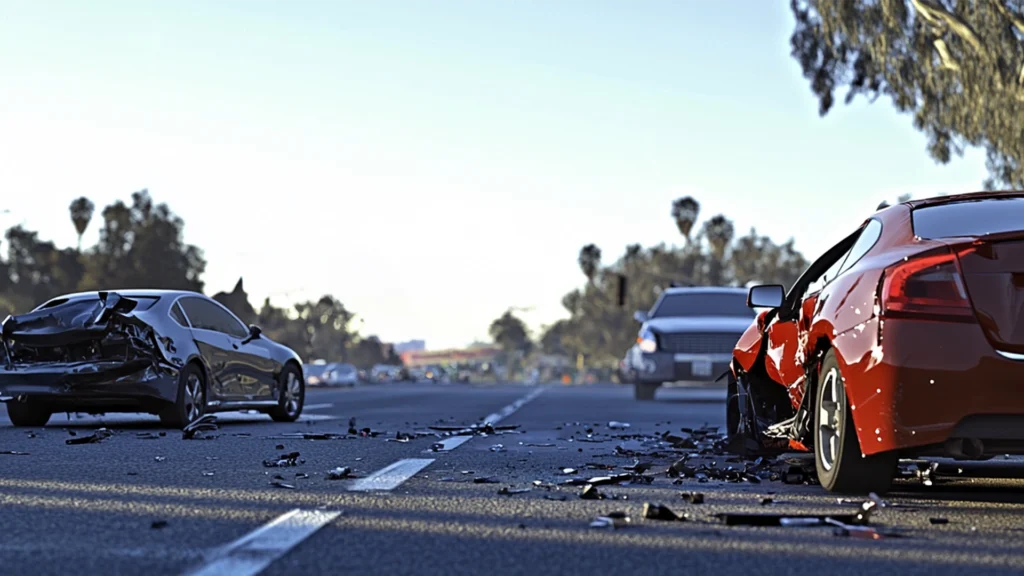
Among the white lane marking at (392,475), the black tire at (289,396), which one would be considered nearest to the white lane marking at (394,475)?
the white lane marking at (392,475)

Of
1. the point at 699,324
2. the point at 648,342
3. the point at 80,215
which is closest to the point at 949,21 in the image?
the point at 699,324

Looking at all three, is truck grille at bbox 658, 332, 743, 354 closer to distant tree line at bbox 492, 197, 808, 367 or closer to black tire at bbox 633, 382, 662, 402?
black tire at bbox 633, 382, 662, 402

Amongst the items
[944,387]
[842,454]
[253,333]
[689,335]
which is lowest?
[842,454]

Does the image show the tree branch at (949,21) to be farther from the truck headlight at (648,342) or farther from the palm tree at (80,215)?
the palm tree at (80,215)

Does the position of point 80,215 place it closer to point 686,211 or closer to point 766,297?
point 686,211

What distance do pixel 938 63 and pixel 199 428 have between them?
21054mm

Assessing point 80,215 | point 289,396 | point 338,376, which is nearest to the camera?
point 289,396

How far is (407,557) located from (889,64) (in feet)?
89.0

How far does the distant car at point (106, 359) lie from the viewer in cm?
1250

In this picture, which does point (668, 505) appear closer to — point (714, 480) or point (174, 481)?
point (714, 480)

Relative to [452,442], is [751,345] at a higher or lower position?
higher

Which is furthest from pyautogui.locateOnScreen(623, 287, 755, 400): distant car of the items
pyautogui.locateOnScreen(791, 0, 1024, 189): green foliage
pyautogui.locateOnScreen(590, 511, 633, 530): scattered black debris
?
pyautogui.locateOnScreen(590, 511, 633, 530): scattered black debris

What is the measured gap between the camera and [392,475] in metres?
7.86

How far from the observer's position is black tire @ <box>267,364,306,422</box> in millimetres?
15250
